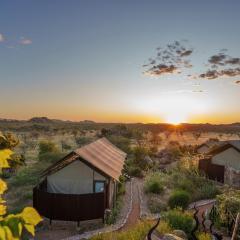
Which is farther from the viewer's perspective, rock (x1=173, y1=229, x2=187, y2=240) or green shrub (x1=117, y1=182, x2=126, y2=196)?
green shrub (x1=117, y1=182, x2=126, y2=196)

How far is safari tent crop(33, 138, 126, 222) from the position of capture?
17438 mm

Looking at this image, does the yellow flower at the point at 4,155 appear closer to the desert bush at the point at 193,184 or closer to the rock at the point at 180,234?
the rock at the point at 180,234

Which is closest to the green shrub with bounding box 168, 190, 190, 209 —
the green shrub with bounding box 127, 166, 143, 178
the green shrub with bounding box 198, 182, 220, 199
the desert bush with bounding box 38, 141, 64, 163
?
the green shrub with bounding box 198, 182, 220, 199

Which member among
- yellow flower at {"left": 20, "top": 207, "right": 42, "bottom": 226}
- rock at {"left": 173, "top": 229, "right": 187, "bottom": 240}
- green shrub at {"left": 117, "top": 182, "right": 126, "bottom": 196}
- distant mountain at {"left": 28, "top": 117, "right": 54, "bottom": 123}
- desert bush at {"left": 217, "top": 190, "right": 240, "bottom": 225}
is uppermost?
distant mountain at {"left": 28, "top": 117, "right": 54, "bottom": 123}

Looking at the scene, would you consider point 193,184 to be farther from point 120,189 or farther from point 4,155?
point 4,155

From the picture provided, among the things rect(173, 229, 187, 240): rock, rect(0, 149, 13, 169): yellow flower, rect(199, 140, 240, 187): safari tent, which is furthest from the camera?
rect(199, 140, 240, 187): safari tent

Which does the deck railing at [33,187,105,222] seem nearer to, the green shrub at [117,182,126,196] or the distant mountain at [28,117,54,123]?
the green shrub at [117,182,126,196]

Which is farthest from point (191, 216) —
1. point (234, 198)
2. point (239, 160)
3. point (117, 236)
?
point (239, 160)

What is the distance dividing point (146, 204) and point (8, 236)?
64.2 ft

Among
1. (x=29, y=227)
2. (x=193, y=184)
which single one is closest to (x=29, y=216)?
(x=29, y=227)

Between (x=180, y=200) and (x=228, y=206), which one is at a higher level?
(x=228, y=206)

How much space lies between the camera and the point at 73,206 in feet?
57.1

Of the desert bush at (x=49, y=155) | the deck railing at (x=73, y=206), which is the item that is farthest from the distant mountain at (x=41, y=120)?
the deck railing at (x=73, y=206)

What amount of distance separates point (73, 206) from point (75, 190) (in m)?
1.18
